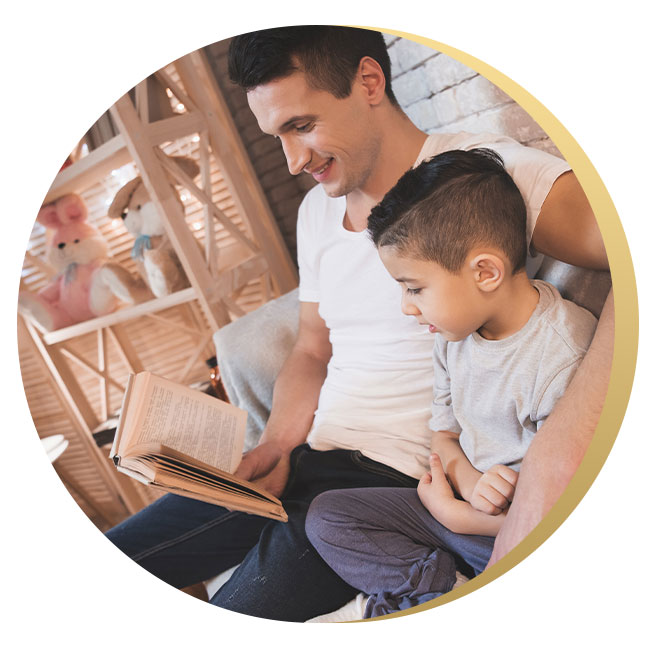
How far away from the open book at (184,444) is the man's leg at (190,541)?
4.5 inches

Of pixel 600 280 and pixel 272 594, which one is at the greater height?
pixel 600 280

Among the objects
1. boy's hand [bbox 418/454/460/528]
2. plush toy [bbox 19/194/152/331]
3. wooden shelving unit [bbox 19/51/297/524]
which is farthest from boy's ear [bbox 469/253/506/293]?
plush toy [bbox 19/194/152/331]

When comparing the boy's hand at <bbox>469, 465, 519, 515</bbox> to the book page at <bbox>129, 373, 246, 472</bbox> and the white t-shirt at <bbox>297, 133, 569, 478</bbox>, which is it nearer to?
the white t-shirt at <bbox>297, 133, 569, 478</bbox>

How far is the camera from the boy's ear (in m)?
0.69

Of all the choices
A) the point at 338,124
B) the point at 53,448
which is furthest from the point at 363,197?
the point at 53,448

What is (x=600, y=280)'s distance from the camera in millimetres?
716

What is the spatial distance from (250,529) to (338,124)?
2.10 ft

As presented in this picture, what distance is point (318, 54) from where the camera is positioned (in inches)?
30.4

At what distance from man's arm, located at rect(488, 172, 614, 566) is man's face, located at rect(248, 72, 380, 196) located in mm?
231

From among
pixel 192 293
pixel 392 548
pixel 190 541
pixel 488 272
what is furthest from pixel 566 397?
pixel 192 293

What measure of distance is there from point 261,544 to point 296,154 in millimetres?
555

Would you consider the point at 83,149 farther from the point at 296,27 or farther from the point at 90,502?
the point at 90,502

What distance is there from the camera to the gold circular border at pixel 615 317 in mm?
689

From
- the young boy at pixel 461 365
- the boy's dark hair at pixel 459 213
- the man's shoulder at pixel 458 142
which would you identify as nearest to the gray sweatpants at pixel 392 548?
the young boy at pixel 461 365
